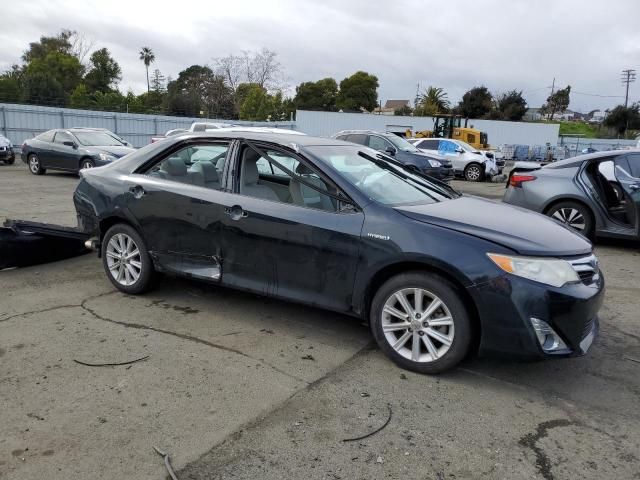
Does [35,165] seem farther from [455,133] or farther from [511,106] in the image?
[511,106]

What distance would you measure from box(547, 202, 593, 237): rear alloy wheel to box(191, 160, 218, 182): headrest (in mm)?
5483

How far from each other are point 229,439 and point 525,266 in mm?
2060

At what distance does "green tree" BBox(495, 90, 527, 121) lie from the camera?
7312 centimetres

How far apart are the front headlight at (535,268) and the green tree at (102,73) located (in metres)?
61.5

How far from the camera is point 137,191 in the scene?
4996mm

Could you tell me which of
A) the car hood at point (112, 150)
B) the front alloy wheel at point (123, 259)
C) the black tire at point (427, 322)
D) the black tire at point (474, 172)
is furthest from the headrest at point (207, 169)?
the black tire at point (474, 172)

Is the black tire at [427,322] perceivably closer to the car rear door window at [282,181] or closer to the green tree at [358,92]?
the car rear door window at [282,181]

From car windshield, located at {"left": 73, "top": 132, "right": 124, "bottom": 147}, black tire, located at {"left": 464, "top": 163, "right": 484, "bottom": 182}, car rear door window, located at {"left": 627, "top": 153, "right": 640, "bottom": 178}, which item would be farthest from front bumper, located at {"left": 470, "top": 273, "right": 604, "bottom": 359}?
black tire, located at {"left": 464, "top": 163, "right": 484, "bottom": 182}

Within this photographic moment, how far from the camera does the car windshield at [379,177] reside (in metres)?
4.20

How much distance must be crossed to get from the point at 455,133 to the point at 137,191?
2655cm

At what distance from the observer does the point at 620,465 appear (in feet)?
9.28

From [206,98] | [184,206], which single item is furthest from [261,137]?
[206,98]

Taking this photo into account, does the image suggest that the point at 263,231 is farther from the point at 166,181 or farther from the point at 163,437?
the point at 163,437

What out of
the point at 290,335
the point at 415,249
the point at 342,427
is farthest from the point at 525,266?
the point at 290,335
